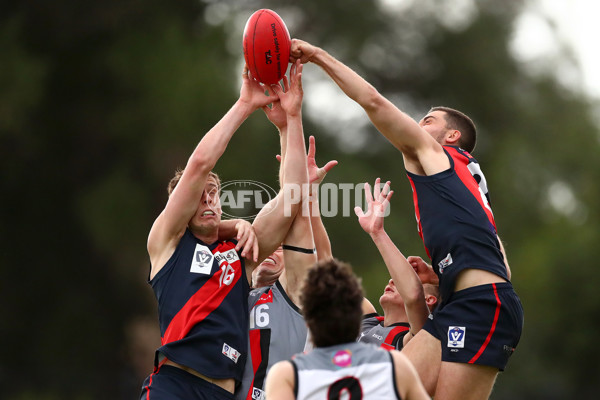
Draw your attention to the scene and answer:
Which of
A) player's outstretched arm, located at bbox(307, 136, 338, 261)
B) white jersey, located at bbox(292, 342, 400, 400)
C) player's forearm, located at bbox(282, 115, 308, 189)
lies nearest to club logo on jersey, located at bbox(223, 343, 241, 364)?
player's forearm, located at bbox(282, 115, 308, 189)

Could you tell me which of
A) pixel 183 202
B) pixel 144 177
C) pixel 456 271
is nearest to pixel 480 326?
pixel 456 271

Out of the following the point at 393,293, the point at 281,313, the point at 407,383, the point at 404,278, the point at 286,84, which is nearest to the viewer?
the point at 407,383

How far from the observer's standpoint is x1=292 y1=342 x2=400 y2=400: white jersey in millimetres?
3803

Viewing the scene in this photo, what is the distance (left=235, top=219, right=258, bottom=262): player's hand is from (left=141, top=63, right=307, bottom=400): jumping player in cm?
3

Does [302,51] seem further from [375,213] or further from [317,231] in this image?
[317,231]

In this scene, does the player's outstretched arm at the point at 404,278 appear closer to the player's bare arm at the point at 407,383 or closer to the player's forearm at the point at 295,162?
the player's forearm at the point at 295,162

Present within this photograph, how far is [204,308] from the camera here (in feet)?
17.9

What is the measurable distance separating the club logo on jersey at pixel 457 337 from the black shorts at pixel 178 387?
1554 mm

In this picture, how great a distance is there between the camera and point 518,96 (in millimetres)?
20328

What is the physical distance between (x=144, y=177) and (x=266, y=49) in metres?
11.5

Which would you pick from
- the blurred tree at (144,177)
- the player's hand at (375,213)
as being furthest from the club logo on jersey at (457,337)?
the blurred tree at (144,177)

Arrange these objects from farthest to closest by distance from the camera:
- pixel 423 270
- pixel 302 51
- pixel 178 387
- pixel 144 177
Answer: pixel 144 177 < pixel 423 270 < pixel 302 51 < pixel 178 387

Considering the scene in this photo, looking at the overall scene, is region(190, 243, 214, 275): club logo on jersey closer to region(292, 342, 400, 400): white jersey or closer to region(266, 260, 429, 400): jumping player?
region(266, 260, 429, 400): jumping player

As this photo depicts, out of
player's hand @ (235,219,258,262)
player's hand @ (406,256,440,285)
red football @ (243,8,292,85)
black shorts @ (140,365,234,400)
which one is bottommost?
black shorts @ (140,365,234,400)
